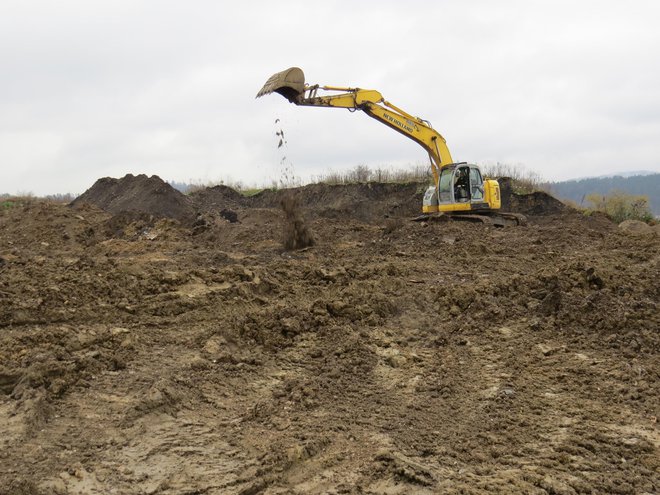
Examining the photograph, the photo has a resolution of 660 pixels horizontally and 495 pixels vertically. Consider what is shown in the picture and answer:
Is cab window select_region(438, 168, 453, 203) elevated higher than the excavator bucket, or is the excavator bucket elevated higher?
the excavator bucket

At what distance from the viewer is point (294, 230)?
11.0m

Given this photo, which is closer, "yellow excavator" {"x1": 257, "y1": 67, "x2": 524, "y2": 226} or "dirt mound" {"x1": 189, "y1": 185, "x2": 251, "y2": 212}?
"yellow excavator" {"x1": 257, "y1": 67, "x2": 524, "y2": 226}

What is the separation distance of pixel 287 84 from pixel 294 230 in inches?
130

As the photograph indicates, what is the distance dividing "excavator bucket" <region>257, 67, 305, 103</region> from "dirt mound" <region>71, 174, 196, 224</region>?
5.63 metres

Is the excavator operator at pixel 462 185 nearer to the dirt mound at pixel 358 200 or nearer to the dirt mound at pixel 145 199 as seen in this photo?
the dirt mound at pixel 358 200

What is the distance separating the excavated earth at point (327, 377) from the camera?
347 centimetres

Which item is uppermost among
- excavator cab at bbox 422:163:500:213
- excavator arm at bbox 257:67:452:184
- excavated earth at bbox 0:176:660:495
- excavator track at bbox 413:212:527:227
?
excavator arm at bbox 257:67:452:184

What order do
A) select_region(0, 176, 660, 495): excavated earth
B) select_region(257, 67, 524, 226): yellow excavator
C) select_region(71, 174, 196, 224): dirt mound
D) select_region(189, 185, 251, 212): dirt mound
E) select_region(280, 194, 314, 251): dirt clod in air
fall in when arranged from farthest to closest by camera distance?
select_region(189, 185, 251, 212): dirt mound, select_region(71, 174, 196, 224): dirt mound, select_region(257, 67, 524, 226): yellow excavator, select_region(280, 194, 314, 251): dirt clod in air, select_region(0, 176, 660, 495): excavated earth

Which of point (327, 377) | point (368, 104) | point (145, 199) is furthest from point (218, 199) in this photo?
point (327, 377)

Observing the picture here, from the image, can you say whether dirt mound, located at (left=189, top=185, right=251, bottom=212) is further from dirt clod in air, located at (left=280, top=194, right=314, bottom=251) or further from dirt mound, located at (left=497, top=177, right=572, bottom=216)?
dirt mound, located at (left=497, top=177, right=572, bottom=216)

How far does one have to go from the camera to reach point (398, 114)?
1494 centimetres

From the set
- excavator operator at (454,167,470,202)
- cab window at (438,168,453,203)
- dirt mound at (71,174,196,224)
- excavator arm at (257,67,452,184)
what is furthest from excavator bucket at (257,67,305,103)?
dirt mound at (71,174,196,224)

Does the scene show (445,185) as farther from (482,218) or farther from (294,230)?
(294,230)

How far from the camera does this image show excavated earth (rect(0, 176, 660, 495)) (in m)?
3.47
